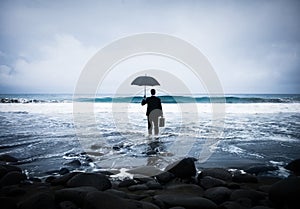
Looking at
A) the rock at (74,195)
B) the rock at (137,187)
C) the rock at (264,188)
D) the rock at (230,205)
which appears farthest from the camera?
the rock at (137,187)

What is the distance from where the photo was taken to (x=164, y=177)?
4586 millimetres

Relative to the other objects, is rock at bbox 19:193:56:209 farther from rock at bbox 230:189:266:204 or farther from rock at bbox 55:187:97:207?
rock at bbox 230:189:266:204

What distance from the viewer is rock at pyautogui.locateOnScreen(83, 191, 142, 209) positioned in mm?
2908

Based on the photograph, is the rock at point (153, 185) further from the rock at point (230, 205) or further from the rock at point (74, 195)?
the rock at point (230, 205)

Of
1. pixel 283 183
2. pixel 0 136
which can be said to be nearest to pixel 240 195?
pixel 283 183

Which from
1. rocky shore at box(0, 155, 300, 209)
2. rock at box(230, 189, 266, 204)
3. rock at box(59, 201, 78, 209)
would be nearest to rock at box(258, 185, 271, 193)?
rocky shore at box(0, 155, 300, 209)

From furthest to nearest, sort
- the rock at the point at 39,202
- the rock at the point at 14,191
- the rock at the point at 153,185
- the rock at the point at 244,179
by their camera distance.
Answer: the rock at the point at 244,179
the rock at the point at 153,185
the rock at the point at 14,191
the rock at the point at 39,202

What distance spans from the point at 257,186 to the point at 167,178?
1780mm

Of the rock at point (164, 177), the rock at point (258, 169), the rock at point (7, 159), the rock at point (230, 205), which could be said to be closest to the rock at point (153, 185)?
the rock at point (164, 177)

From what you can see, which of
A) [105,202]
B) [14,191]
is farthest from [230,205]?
[14,191]

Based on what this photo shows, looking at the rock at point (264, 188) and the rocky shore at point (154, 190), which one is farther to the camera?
the rock at point (264, 188)

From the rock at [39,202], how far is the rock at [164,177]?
2135mm

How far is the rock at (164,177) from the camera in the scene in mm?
4551

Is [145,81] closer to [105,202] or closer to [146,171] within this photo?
[146,171]
